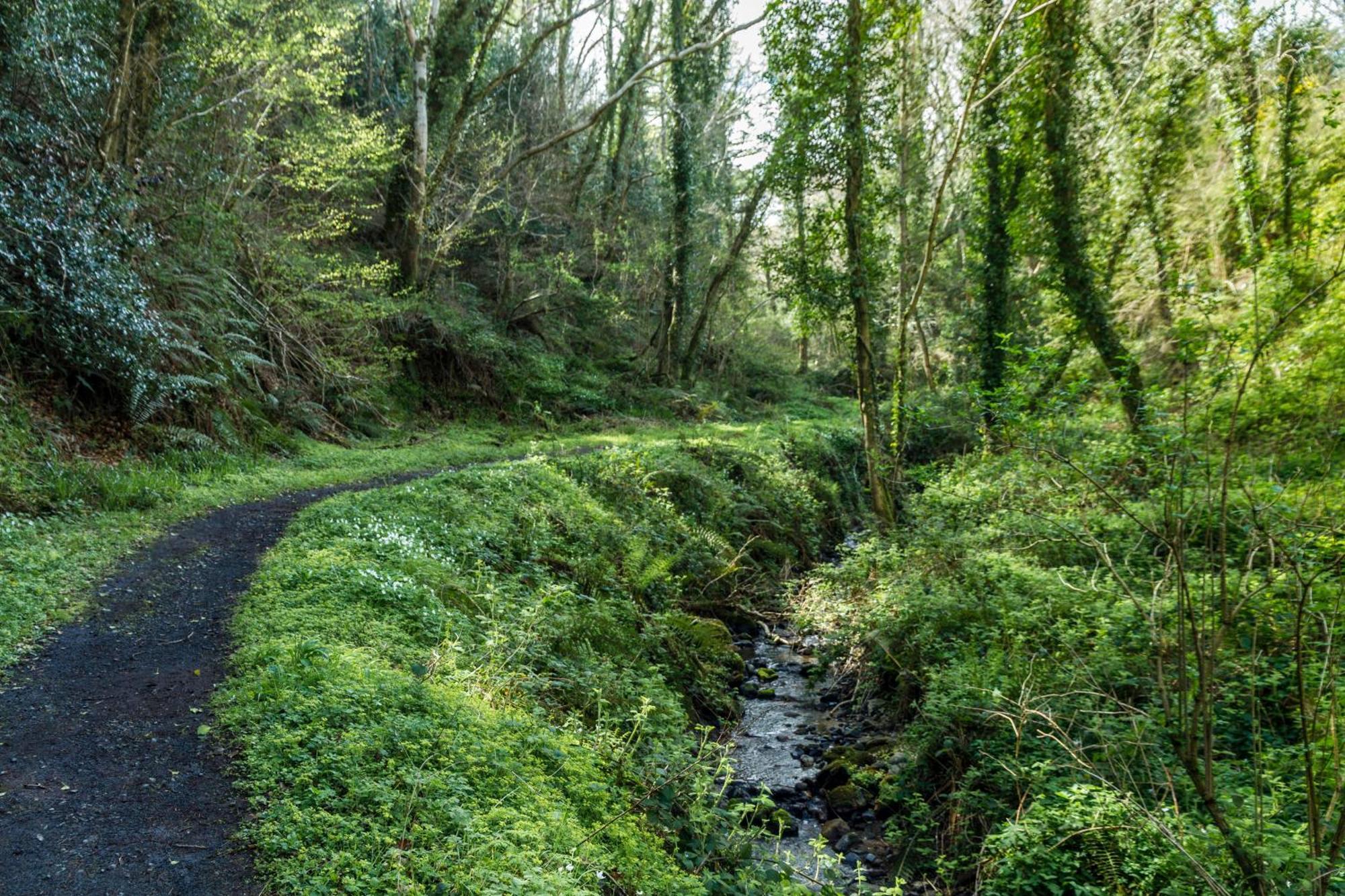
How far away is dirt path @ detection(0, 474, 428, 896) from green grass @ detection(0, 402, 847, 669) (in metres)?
0.32

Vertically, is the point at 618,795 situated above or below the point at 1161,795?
above

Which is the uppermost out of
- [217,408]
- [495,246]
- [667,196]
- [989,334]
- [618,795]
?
[667,196]

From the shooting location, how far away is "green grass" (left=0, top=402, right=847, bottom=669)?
5.74 m

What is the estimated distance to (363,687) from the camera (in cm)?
457

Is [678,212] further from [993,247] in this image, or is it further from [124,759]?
[124,759]

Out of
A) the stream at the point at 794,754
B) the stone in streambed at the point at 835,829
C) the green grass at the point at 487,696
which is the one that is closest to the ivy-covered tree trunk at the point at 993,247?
the stream at the point at 794,754

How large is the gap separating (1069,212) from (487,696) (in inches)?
597

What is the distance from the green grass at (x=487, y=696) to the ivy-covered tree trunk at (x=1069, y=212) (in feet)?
31.2

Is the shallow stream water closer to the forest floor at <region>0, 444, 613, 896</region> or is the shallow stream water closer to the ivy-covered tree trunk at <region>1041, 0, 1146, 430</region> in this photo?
the forest floor at <region>0, 444, 613, 896</region>

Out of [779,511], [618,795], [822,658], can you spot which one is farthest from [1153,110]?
[618,795]

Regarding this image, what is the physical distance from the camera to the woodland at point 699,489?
429cm

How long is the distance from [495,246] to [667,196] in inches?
279

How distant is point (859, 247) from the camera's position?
1338cm

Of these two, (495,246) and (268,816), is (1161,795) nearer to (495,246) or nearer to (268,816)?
(268,816)
